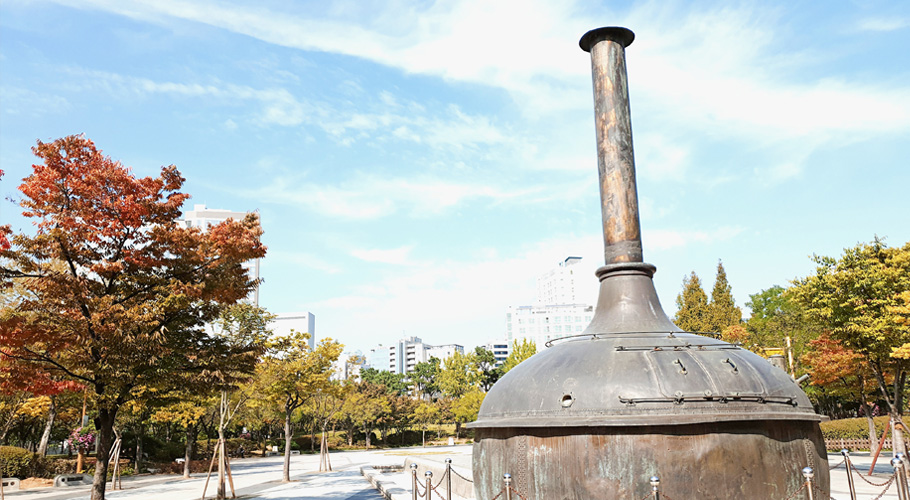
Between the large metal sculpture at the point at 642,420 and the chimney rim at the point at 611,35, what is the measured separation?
314cm

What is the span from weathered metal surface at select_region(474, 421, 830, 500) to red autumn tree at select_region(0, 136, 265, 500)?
9171mm

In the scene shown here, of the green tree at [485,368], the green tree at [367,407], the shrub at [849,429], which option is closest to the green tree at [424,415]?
the green tree at [367,407]

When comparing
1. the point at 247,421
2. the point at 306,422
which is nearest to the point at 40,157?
the point at 247,421

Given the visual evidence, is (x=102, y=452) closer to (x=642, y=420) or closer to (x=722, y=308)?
(x=642, y=420)

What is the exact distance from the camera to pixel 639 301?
7.12 m

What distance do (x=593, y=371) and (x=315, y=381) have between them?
20501mm

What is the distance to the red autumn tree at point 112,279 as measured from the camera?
1208cm

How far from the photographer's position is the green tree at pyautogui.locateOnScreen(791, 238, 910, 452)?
18.4m

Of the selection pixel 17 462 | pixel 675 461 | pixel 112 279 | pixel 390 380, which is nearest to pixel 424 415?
pixel 17 462

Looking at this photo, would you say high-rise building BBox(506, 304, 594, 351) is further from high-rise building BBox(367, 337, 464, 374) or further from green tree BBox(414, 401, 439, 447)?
green tree BBox(414, 401, 439, 447)

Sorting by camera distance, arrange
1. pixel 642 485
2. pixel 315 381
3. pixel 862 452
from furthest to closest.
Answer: pixel 862 452
pixel 315 381
pixel 642 485

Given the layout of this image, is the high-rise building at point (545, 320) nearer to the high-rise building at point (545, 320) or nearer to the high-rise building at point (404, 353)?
the high-rise building at point (545, 320)

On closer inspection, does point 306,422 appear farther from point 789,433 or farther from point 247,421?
point 789,433

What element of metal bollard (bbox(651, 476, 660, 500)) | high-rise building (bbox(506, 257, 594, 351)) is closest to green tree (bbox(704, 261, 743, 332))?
metal bollard (bbox(651, 476, 660, 500))
